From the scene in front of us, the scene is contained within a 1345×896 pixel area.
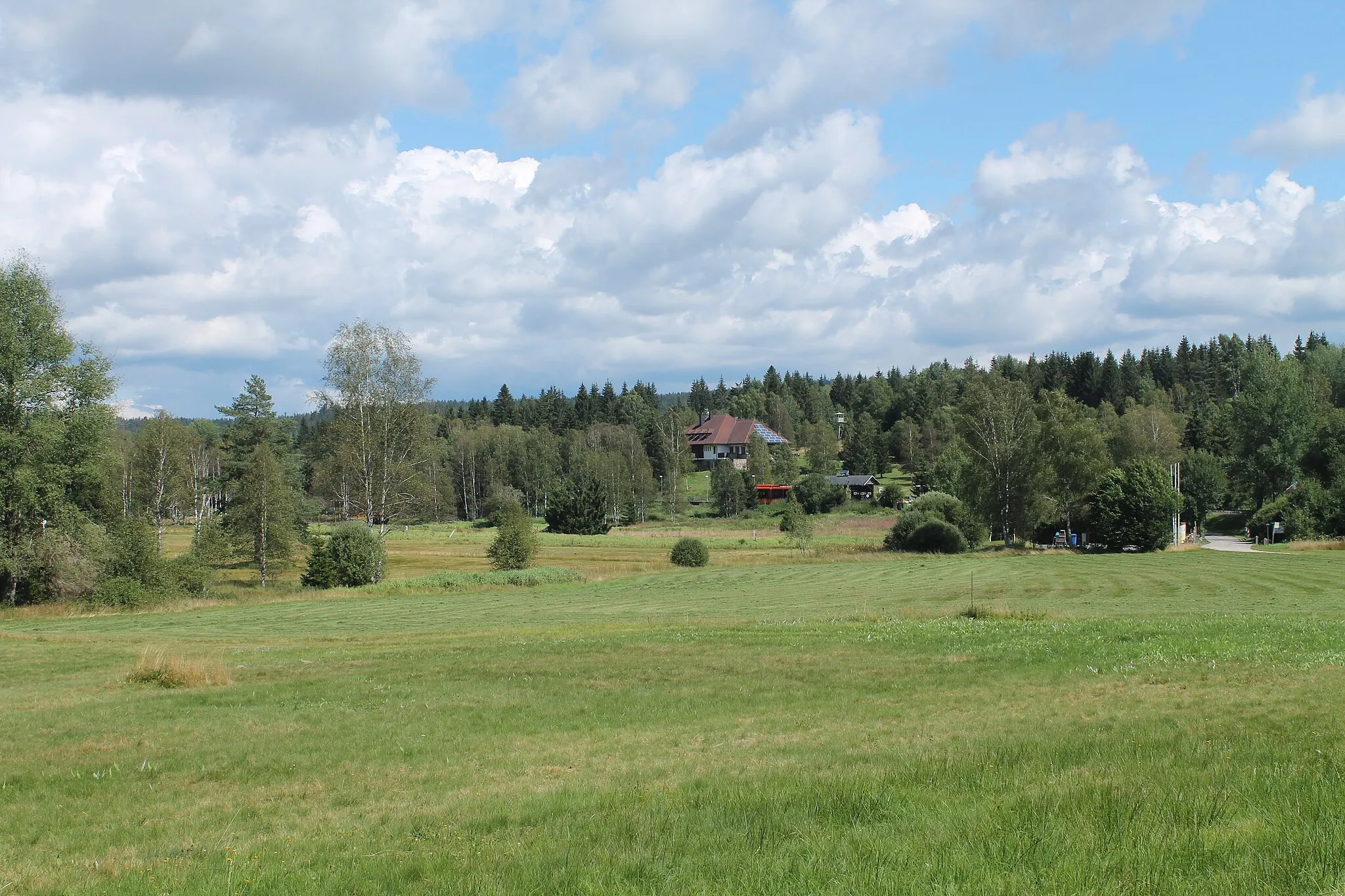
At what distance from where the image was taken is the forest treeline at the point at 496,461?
47312mm

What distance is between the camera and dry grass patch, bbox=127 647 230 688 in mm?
20172

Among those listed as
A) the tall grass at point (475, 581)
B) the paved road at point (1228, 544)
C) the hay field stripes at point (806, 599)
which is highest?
the hay field stripes at point (806, 599)

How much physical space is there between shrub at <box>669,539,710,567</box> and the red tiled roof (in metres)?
101

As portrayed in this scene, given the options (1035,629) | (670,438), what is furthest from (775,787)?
(670,438)

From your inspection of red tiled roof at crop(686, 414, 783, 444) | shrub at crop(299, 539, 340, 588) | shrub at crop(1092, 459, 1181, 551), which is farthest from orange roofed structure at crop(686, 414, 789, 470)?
shrub at crop(299, 539, 340, 588)

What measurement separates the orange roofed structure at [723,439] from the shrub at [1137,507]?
95.5 m

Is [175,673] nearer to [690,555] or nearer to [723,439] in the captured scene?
[690,555]

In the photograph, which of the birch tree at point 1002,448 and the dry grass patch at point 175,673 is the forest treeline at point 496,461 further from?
the dry grass patch at point 175,673

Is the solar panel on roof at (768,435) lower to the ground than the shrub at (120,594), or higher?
higher

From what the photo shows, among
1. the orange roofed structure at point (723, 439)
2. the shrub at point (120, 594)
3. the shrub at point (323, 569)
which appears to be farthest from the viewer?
the orange roofed structure at point (723, 439)

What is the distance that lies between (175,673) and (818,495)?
110 meters

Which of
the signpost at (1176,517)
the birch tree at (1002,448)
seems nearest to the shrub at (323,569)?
the birch tree at (1002,448)

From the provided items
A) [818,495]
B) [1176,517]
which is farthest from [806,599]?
[818,495]

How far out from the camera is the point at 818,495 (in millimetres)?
126312
